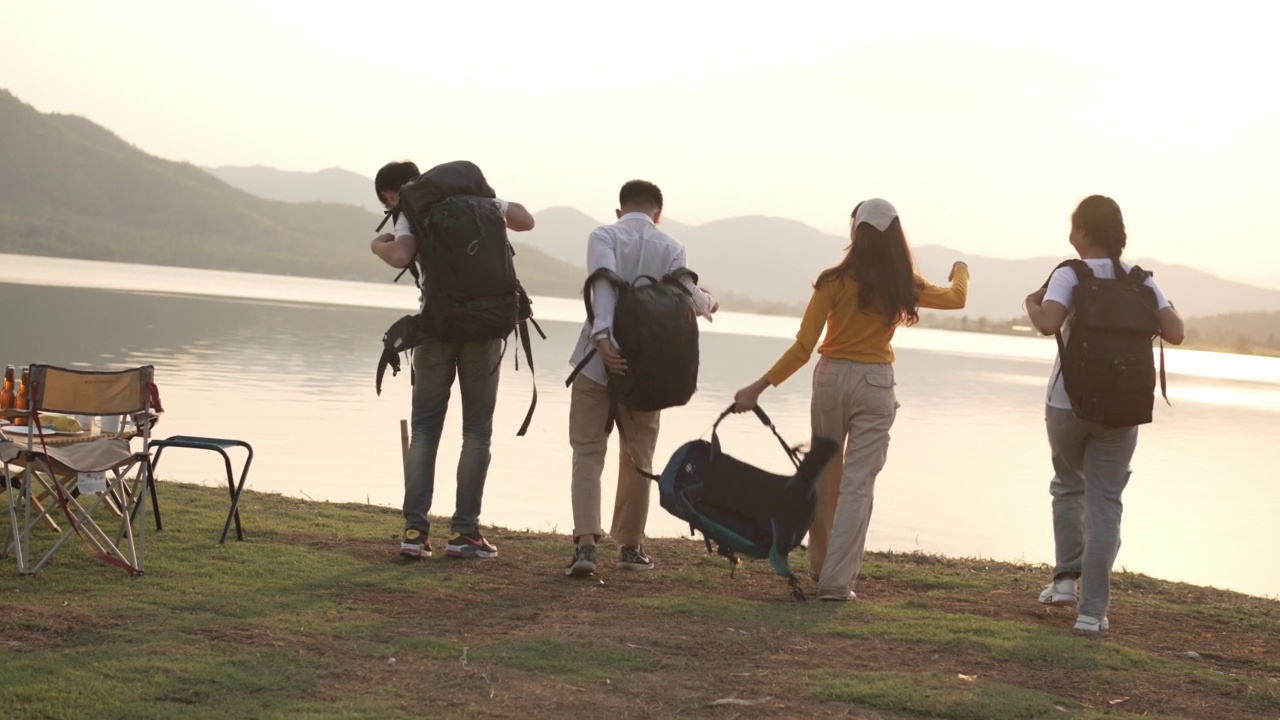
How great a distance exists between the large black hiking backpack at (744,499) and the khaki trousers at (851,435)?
0.36 feet

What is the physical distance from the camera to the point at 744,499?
6.05m

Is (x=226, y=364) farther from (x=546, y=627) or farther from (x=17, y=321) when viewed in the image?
(x=546, y=627)

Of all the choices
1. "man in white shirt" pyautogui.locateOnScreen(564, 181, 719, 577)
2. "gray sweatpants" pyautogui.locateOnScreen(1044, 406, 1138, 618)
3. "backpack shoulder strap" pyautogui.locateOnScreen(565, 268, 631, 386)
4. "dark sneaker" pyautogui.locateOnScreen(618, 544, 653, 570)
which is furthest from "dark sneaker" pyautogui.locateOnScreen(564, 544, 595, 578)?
"gray sweatpants" pyautogui.locateOnScreen(1044, 406, 1138, 618)

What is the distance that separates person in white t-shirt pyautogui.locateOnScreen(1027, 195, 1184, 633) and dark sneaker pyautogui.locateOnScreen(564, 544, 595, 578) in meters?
2.20

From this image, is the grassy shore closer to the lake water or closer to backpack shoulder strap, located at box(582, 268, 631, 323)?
backpack shoulder strap, located at box(582, 268, 631, 323)

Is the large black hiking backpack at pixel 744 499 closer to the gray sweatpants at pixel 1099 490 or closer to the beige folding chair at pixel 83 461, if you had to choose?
the gray sweatpants at pixel 1099 490

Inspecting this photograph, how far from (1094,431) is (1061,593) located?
1056mm

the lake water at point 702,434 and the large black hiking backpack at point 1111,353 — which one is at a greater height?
the large black hiking backpack at point 1111,353

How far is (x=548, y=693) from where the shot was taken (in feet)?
14.1

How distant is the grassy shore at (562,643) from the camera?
422cm

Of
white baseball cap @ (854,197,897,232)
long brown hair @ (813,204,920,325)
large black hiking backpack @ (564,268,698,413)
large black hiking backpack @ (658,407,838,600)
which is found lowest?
large black hiking backpack @ (658,407,838,600)

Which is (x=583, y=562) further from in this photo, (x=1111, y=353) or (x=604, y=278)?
(x=1111, y=353)

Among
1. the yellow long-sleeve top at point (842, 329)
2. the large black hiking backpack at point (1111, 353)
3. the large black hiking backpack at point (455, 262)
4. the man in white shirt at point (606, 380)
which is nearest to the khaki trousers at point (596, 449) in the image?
the man in white shirt at point (606, 380)

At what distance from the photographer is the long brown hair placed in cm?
596
